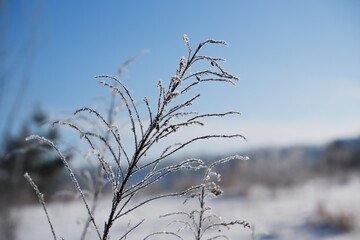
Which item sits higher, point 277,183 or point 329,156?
point 329,156

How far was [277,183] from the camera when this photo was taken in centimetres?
1302

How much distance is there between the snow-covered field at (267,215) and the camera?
19.6ft

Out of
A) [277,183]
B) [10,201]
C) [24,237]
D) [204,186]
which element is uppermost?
[277,183]

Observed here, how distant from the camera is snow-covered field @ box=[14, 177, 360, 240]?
596cm

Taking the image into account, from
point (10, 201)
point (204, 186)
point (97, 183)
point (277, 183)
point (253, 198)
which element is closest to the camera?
point (204, 186)

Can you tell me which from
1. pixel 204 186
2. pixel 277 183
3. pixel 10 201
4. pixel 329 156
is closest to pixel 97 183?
pixel 204 186

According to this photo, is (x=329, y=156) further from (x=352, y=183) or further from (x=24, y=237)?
(x=24, y=237)

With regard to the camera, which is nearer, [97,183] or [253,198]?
[97,183]

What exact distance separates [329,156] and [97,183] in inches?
627

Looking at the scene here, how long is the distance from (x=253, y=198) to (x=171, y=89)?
33.6ft

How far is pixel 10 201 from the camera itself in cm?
611

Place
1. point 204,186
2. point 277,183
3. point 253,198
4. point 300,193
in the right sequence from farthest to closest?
point 277,183 → point 300,193 → point 253,198 → point 204,186

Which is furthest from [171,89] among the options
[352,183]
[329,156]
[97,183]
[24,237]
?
[329,156]

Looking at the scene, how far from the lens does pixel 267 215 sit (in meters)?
7.80
